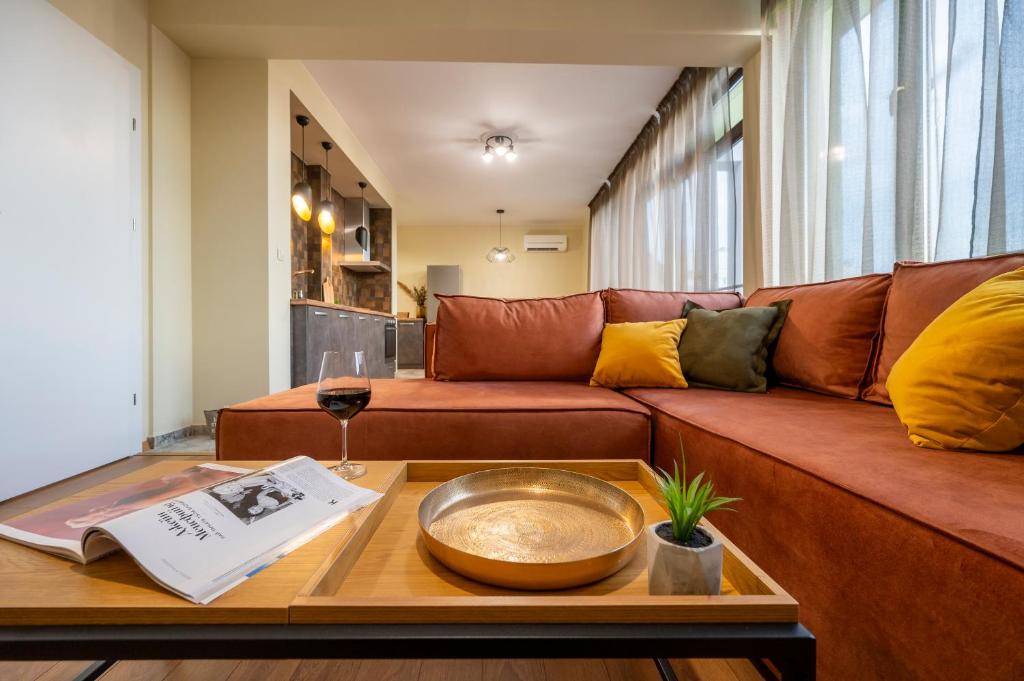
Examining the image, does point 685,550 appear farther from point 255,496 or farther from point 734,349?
point 734,349

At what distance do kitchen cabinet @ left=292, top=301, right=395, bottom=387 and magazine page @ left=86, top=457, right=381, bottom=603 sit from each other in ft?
7.33

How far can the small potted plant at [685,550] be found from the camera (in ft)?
1.56

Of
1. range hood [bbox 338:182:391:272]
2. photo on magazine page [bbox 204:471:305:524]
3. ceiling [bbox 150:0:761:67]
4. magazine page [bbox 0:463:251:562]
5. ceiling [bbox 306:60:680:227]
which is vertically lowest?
magazine page [bbox 0:463:251:562]

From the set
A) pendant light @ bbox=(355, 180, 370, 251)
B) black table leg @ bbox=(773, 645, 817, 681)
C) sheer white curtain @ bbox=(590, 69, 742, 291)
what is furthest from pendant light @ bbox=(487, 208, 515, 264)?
black table leg @ bbox=(773, 645, 817, 681)

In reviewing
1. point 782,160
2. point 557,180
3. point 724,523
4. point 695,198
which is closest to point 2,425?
point 724,523

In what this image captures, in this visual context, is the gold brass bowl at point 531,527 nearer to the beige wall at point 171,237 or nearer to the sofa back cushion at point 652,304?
the sofa back cushion at point 652,304

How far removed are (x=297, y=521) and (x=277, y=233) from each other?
9.72ft

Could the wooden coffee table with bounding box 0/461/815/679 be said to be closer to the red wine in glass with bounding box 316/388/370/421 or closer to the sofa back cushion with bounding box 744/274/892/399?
the red wine in glass with bounding box 316/388/370/421

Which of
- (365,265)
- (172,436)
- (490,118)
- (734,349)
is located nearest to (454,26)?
(490,118)

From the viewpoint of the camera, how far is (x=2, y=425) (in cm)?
183

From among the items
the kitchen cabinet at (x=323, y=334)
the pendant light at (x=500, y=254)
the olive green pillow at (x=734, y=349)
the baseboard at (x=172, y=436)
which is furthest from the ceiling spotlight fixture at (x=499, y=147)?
the baseboard at (x=172, y=436)

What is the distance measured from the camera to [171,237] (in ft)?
9.00

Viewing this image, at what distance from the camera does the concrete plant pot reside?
474 mm

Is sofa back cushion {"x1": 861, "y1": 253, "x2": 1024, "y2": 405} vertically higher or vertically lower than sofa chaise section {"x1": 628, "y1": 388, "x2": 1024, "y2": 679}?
higher
